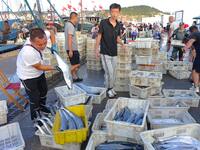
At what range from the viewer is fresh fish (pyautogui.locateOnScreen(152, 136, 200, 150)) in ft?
9.21

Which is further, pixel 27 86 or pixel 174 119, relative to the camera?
pixel 174 119

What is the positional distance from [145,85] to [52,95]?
244 cm

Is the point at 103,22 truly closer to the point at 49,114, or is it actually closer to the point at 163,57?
the point at 49,114

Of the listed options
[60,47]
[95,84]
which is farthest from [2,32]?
[95,84]

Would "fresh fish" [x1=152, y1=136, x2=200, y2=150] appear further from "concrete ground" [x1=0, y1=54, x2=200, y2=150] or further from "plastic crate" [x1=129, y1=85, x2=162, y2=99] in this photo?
"plastic crate" [x1=129, y1=85, x2=162, y2=99]

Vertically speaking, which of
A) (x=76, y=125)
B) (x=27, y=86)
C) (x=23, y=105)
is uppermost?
(x=27, y=86)

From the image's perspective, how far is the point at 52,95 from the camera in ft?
20.9

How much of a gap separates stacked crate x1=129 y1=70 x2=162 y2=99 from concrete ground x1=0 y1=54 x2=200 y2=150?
40 centimetres

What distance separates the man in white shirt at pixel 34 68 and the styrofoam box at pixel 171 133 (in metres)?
1.85

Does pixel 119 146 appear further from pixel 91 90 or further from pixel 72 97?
pixel 91 90

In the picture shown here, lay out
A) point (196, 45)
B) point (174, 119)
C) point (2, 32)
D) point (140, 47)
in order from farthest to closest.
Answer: point (2, 32), point (140, 47), point (196, 45), point (174, 119)

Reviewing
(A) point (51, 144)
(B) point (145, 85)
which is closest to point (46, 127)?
(A) point (51, 144)

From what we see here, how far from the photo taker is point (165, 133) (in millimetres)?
3078

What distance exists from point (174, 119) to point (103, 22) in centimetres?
259
